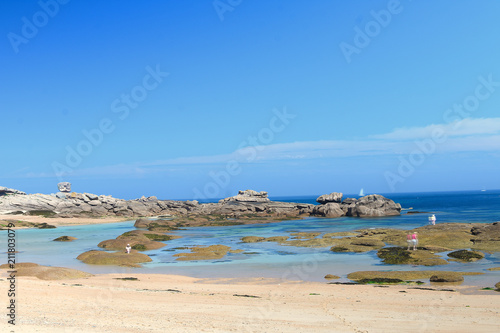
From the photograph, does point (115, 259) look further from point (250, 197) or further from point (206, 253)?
point (250, 197)

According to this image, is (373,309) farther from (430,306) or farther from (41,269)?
(41,269)

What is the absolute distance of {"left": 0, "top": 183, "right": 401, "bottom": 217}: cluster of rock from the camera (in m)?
98.2

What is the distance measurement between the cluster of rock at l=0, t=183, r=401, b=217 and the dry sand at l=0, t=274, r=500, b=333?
75.8 metres

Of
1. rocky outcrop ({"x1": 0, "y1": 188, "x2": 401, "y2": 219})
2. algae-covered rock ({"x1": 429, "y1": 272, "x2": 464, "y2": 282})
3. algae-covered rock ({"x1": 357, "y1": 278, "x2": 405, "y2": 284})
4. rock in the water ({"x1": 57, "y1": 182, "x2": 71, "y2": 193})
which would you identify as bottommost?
algae-covered rock ({"x1": 357, "y1": 278, "x2": 405, "y2": 284})

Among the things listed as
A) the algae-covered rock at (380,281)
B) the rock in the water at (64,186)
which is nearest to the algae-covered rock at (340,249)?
the algae-covered rock at (380,281)

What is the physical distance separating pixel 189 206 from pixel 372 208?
56.4 meters

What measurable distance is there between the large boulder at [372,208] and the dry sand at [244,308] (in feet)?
242

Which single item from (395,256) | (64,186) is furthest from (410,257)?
(64,186)

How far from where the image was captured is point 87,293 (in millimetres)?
19297

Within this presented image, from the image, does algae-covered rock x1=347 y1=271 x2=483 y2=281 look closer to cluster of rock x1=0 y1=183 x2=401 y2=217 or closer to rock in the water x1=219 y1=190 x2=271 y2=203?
cluster of rock x1=0 y1=183 x2=401 y2=217

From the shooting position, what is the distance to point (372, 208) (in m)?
96.5

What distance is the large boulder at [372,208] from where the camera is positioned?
93312mm

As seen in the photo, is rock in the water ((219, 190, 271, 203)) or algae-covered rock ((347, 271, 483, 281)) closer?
algae-covered rock ((347, 271, 483, 281))

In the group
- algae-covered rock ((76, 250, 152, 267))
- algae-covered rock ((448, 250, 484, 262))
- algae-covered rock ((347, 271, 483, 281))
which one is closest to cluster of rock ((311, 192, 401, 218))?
algae-covered rock ((448, 250, 484, 262))
